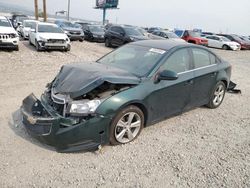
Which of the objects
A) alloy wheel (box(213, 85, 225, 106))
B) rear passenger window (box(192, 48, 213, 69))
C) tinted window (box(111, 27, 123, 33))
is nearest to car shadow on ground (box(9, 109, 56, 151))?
rear passenger window (box(192, 48, 213, 69))

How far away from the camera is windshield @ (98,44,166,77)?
4.23 m

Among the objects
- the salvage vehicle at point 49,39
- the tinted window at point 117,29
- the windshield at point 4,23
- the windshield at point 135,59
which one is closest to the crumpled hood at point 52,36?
the salvage vehicle at point 49,39

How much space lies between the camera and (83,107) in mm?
3426

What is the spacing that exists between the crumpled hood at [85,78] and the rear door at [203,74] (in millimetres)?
1608

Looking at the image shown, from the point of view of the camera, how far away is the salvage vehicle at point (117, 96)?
342 centimetres

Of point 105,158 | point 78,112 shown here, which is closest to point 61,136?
point 78,112

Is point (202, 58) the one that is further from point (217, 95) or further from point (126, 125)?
point (126, 125)

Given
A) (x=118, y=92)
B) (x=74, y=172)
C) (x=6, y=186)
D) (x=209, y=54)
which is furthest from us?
(x=209, y=54)

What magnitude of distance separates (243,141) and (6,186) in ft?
12.5

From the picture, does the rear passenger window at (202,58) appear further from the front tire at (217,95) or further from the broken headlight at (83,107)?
the broken headlight at (83,107)

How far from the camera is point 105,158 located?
11.6 ft

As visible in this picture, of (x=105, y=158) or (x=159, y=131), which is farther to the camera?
(x=159, y=131)

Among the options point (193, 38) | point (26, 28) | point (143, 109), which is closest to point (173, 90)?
point (143, 109)

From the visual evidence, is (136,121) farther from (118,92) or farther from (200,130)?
(200,130)
